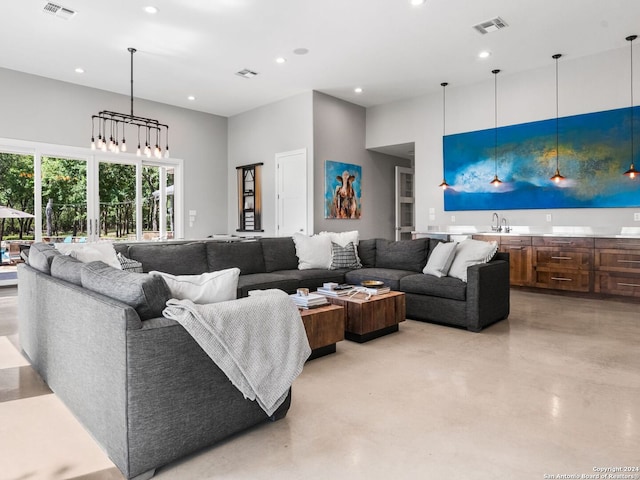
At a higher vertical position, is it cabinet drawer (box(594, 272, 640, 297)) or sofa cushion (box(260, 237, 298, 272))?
sofa cushion (box(260, 237, 298, 272))

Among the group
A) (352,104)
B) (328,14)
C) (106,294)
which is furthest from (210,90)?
(106,294)

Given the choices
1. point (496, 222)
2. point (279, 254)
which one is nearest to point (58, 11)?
point (279, 254)

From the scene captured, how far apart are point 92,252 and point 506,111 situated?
586 cm

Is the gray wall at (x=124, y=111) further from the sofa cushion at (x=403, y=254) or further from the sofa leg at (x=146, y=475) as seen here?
the sofa leg at (x=146, y=475)

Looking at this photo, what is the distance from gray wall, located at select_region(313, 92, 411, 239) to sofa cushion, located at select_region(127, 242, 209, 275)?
264 cm

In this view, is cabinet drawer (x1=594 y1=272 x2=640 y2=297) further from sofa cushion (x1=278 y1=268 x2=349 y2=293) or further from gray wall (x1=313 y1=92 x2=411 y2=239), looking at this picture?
gray wall (x1=313 y1=92 x2=411 y2=239)

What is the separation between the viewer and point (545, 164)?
19.3ft

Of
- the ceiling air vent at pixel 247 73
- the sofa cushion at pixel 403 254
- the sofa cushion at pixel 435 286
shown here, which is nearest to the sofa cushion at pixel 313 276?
the sofa cushion at pixel 403 254

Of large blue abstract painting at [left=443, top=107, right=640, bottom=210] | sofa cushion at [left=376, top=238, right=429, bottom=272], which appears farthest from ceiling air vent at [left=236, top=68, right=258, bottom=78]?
large blue abstract painting at [left=443, top=107, right=640, bottom=210]

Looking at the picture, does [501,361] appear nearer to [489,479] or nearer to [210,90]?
[489,479]

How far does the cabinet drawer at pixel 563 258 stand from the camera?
5266 mm

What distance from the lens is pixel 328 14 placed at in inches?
169

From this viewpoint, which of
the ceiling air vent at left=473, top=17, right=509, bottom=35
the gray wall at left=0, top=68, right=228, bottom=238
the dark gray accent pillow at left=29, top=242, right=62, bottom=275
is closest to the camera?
the dark gray accent pillow at left=29, top=242, right=62, bottom=275

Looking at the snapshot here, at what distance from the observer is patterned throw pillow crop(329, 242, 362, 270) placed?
5180 mm
